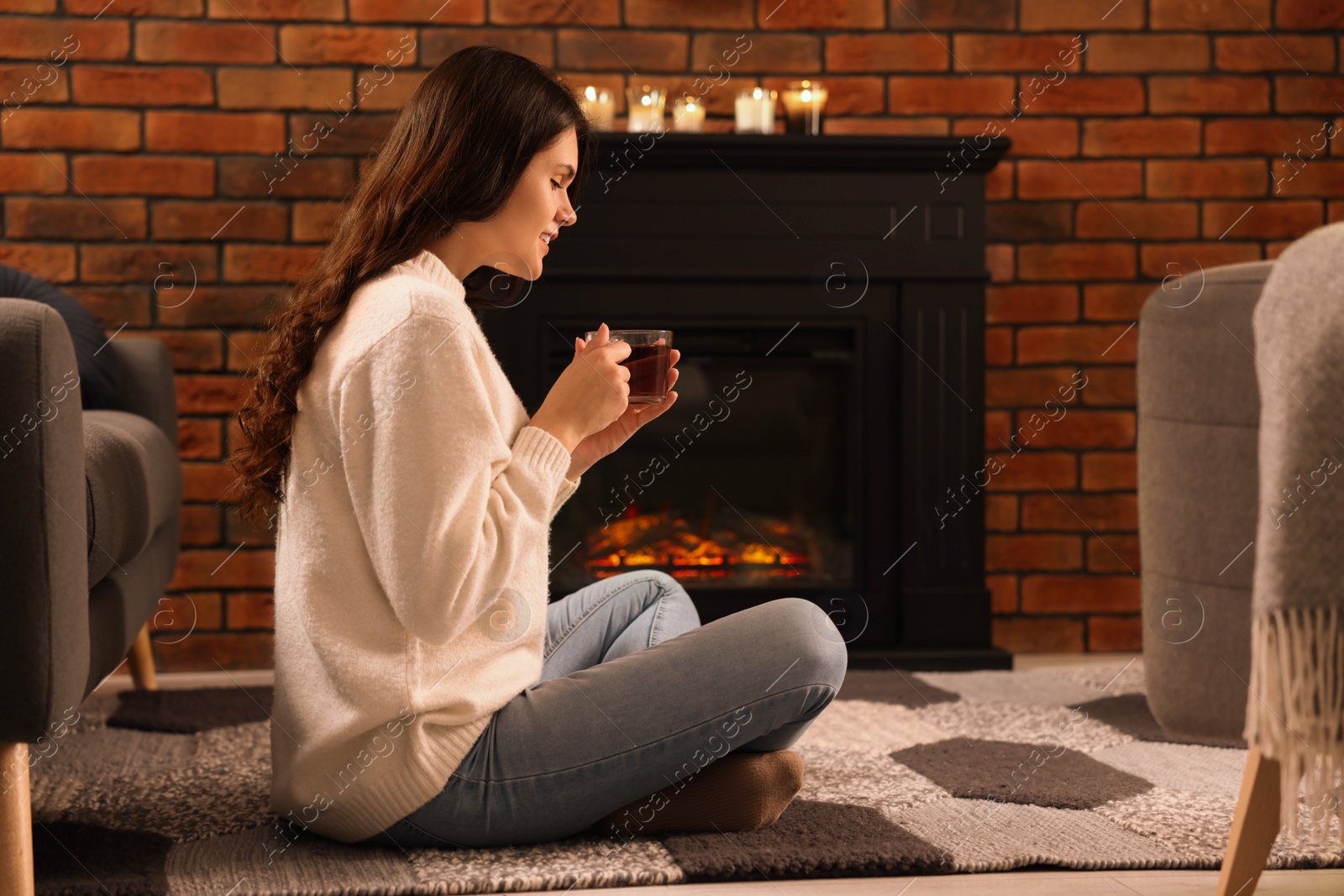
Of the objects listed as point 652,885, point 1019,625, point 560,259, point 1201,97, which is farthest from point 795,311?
point 652,885

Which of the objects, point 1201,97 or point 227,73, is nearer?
point 227,73

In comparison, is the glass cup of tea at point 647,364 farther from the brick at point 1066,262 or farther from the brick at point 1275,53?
the brick at point 1275,53

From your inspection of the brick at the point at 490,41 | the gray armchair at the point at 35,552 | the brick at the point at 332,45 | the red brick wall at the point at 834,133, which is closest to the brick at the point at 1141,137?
the red brick wall at the point at 834,133

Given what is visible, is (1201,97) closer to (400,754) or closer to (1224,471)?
(1224,471)

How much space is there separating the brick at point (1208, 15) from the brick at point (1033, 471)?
0.97m

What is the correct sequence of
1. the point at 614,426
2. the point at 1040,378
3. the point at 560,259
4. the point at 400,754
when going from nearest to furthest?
1. the point at 400,754
2. the point at 614,426
3. the point at 560,259
4. the point at 1040,378

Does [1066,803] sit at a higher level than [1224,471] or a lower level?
lower

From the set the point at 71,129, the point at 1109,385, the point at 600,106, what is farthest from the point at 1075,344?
the point at 71,129

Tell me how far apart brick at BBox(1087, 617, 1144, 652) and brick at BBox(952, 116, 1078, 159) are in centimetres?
103

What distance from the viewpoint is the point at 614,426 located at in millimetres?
1311

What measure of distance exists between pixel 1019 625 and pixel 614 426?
162 centimetres

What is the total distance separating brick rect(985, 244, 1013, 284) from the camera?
2.61m

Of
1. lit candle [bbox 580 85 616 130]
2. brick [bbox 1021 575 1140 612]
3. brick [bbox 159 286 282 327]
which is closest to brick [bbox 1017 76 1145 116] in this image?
lit candle [bbox 580 85 616 130]

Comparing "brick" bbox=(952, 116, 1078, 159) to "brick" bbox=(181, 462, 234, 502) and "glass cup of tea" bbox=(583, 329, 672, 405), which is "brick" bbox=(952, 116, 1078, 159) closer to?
"glass cup of tea" bbox=(583, 329, 672, 405)
